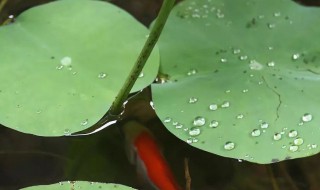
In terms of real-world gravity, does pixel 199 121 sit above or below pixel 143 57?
below

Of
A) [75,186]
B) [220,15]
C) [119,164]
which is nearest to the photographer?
[75,186]

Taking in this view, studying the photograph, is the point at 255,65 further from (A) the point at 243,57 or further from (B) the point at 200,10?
(B) the point at 200,10

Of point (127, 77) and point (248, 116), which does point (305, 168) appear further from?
point (127, 77)

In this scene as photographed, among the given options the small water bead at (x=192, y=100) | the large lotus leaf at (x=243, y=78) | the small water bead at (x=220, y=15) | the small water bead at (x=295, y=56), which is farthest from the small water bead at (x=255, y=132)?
the small water bead at (x=220, y=15)

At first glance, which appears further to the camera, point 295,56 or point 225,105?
point 295,56

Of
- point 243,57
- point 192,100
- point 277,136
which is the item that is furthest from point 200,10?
point 277,136

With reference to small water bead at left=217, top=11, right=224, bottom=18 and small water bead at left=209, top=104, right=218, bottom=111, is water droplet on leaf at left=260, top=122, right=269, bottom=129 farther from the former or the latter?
small water bead at left=217, top=11, right=224, bottom=18
